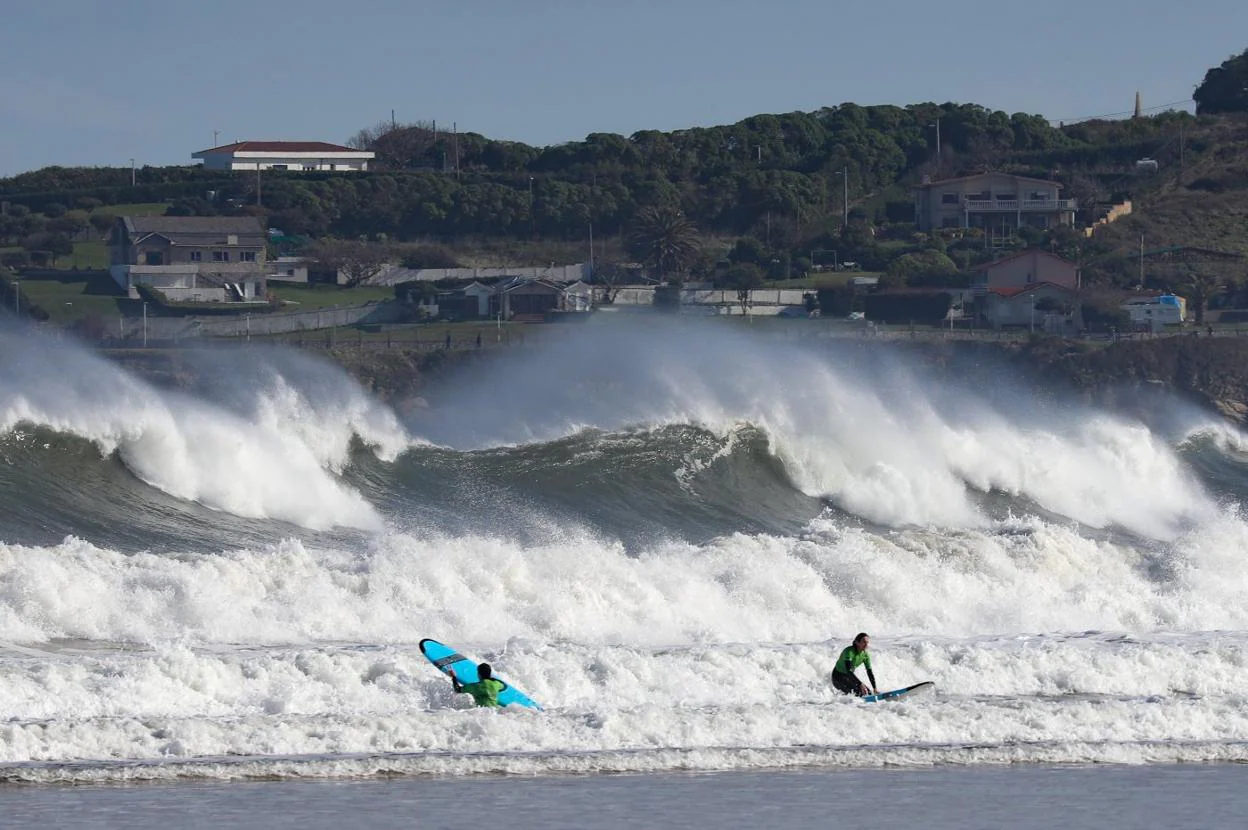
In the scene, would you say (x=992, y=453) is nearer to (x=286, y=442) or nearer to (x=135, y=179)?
(x=286, y=442)

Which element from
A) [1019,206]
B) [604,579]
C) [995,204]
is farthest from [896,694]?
[995,204]

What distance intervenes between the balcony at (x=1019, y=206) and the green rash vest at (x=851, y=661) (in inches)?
3083

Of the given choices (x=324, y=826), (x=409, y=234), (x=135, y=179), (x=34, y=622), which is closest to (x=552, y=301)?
(x=409, y=234)

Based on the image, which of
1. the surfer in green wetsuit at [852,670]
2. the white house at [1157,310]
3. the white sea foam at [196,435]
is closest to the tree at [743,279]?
the white house at [1157,310]

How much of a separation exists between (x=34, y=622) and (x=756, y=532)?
A: 13.0 meters

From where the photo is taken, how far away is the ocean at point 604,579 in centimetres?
1559

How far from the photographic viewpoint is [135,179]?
10581 cm

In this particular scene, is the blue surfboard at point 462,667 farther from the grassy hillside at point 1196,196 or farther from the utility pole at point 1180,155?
the utility pole at point 1180,155

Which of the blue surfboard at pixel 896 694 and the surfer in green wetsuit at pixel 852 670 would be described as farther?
the surfer in green wetsuit at pixel 852 670

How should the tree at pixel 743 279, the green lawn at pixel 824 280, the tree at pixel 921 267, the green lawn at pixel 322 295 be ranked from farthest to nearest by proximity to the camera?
the green lawn at pixel 824 280
the tree at pixel 921 267
the tree at pixel 743 279
the green lawn at pixel 322 295

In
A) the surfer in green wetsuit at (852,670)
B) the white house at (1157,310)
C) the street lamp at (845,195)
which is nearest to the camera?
the surfer in green wetsuit at (852,670)

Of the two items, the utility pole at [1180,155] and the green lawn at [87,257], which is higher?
the utility pole at [1180,155]

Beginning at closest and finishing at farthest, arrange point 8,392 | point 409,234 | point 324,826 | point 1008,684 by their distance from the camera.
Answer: point 324,826, point 1008,684, point 8,392, point 409,234

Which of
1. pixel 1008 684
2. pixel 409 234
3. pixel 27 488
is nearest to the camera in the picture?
pixel 1008 684
